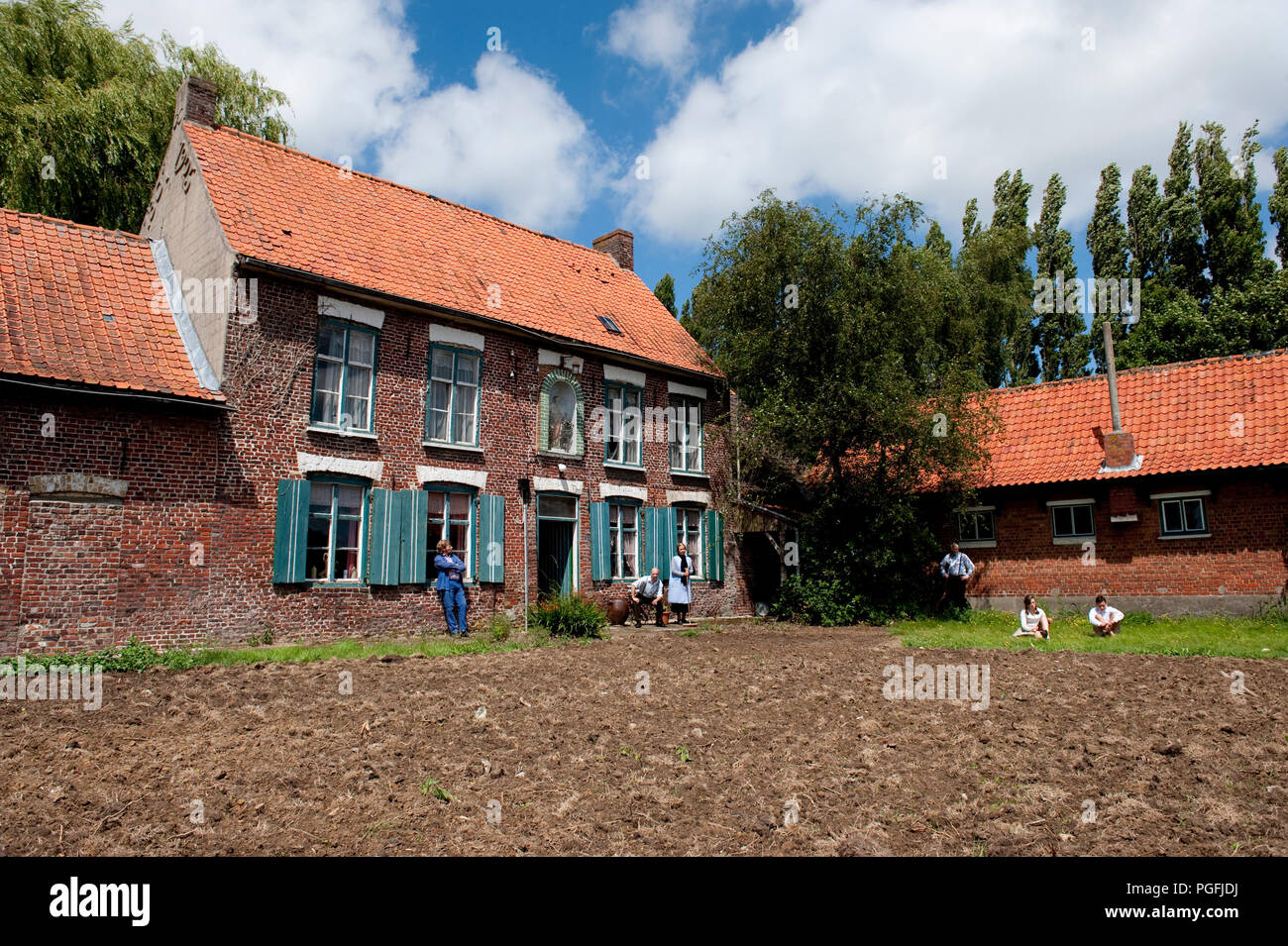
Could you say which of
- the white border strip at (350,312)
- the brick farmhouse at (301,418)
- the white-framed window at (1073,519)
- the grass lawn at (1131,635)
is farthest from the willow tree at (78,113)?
the white-framed window at (1073,519)

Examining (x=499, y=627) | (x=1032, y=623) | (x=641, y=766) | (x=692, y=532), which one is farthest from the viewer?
(x=692, y=532)

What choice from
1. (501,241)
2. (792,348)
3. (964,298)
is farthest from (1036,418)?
(501,241)

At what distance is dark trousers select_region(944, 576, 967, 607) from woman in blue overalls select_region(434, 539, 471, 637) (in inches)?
457

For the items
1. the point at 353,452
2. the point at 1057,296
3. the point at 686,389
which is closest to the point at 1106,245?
the point at 1057,296

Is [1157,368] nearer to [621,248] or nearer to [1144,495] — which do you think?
[1144,495]

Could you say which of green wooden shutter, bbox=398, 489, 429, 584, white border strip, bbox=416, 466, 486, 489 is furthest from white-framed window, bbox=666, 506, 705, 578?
green wooden shutter, bbox=398, 489, 429, 584

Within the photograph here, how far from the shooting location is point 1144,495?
17.6 meters

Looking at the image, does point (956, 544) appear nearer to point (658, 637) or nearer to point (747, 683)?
point (658, 637)

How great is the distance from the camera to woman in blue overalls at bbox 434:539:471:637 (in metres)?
14.8

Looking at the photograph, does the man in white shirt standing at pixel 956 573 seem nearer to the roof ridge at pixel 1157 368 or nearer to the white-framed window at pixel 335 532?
the roof ridge at pixel 1157 368

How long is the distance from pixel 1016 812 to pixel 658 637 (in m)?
10.5

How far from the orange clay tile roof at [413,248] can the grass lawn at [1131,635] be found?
346 inches

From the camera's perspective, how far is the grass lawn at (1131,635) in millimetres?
12891

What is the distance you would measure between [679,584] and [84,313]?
39.9ft
